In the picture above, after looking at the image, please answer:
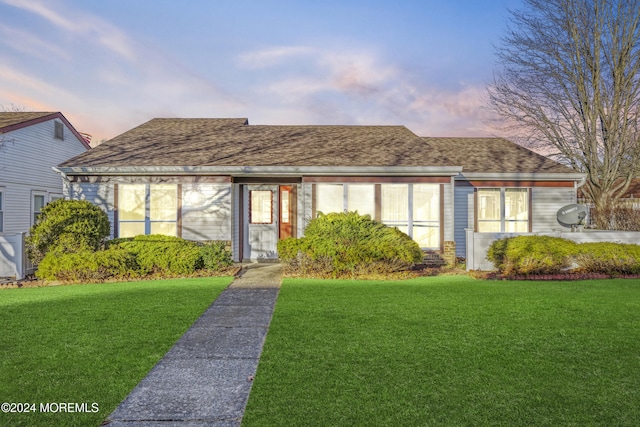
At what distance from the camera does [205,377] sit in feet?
13.5

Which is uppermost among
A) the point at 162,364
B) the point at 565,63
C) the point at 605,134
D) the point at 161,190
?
the point at 565,63

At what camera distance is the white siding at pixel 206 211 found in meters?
13.2

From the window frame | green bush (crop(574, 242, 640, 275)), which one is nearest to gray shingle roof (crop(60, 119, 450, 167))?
the window frame

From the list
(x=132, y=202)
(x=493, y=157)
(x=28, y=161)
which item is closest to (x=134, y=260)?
(x=132, y=202)

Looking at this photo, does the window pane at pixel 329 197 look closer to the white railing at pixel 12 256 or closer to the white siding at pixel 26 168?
the white railing at pixel 12 256

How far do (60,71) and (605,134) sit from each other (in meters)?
22.9

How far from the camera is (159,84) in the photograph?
50.3ft

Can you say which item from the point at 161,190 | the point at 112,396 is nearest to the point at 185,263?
the point at 161,190

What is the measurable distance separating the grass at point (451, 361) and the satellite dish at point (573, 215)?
5.12 meters

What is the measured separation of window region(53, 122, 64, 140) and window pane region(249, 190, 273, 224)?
12.9 metres

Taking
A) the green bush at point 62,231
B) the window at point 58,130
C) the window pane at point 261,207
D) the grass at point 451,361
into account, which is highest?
the window at point 58,130

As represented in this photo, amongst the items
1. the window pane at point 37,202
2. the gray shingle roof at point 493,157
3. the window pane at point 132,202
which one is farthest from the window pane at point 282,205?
the window pane at point 37,202

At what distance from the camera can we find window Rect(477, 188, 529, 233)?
48.7 ft

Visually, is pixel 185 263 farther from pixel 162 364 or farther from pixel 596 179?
pixel 596 179
